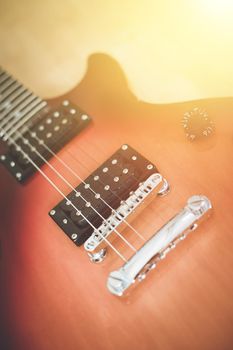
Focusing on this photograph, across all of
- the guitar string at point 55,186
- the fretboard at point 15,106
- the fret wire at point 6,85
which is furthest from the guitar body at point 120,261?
the fret wire at point 6,85

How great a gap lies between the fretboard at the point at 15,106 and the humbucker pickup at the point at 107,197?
30 centimetres

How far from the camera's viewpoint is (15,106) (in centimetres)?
104

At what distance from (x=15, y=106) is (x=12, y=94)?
0.05 m

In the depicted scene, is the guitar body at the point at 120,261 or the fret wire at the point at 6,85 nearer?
the guitar body at the point at 120,261

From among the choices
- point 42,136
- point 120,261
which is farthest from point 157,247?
point 42,136

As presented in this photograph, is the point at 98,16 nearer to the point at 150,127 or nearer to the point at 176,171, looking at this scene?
the point at 150,127

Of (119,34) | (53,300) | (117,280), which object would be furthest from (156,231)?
(119,34)

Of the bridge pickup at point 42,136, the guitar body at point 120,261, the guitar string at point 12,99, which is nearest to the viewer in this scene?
the guitar body at point 120,261

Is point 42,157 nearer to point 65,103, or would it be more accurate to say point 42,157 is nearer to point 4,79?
point 65,103

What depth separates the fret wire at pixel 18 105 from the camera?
1.02m

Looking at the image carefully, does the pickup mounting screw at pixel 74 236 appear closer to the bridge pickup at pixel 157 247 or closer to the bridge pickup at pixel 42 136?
the bridge pickup at pixel 157 247

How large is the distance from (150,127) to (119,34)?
39 cm

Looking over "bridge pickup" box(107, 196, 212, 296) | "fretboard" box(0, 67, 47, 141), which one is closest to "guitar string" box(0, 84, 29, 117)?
"fretboard" box(0, 67, 47, 141)

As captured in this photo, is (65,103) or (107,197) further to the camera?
(65,103)
